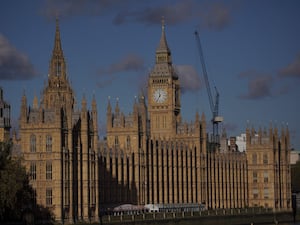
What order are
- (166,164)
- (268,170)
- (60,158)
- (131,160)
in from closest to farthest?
1. (60,158)
2. (131,160)
3. (166,164)
4. (268,170)

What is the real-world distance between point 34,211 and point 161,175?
157 feet

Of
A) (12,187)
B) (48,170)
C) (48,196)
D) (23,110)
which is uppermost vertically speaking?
(23,110)

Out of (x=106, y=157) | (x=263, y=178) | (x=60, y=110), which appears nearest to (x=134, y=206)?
(x=106, y=157)

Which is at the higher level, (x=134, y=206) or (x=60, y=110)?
(x=60, y=110)

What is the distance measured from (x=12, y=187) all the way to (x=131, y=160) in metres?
47.7

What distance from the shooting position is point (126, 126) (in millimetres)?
156500

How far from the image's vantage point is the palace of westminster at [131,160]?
120 metres

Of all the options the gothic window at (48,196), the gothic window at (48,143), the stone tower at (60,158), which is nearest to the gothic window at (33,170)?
the stone tower at (60,158)

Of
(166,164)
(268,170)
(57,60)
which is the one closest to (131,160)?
(166,164)

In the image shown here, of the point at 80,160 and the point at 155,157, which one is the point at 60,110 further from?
the point at 155,157

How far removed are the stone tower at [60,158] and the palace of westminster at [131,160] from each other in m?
0.12

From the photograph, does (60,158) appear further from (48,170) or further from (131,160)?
(131,160)

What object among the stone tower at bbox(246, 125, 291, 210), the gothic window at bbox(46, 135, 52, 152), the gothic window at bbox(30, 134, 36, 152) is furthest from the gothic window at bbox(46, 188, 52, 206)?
the stone tower at bbox(246, 125, 291, 210)

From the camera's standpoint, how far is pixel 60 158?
4690 inches
